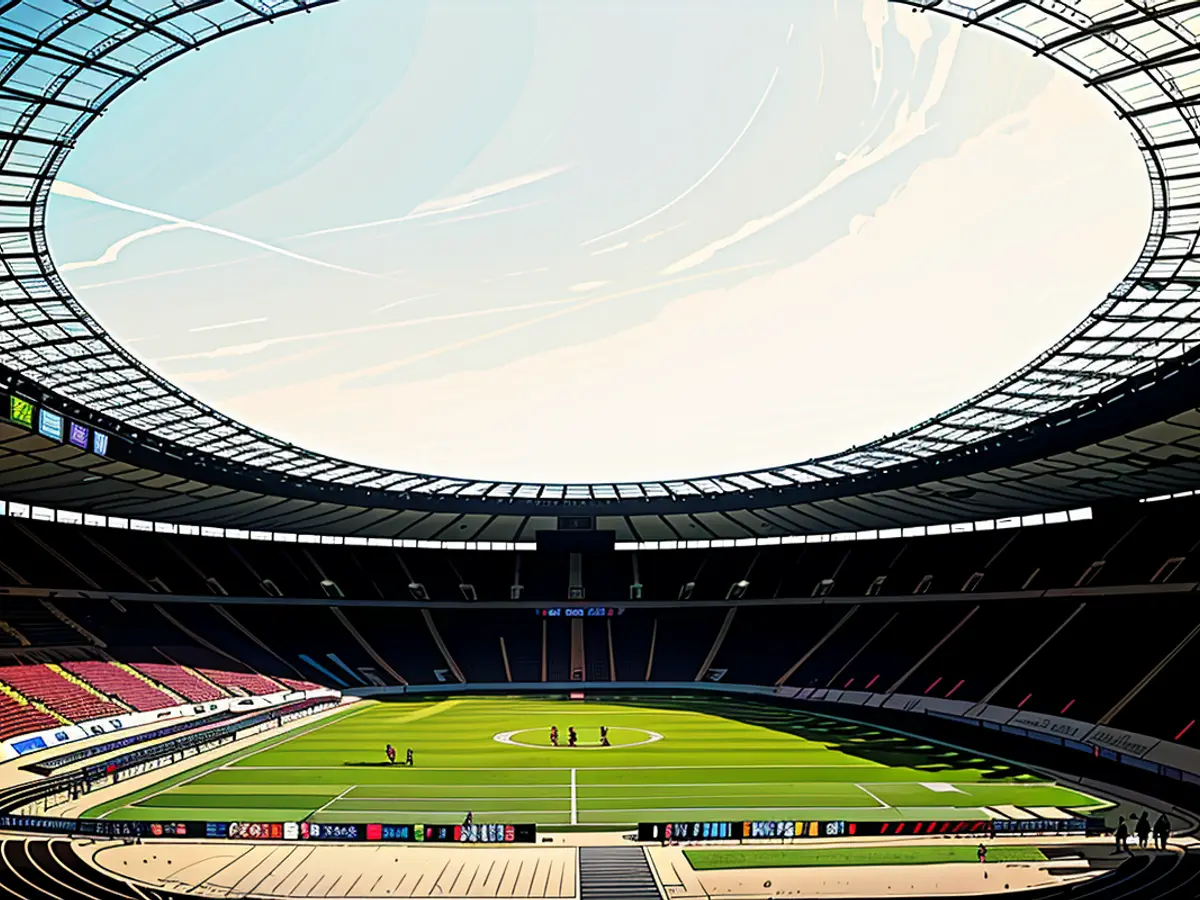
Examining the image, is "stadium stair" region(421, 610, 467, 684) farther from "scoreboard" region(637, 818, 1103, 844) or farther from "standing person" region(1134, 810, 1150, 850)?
"standing person" region(1134, 810, 1150, 850)

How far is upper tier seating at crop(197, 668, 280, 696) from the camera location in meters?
57.9

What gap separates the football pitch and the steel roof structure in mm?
14504

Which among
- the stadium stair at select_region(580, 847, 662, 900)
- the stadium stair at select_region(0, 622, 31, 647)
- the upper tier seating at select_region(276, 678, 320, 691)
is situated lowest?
the stadium stair at select_region(580, 847, 662, 900)

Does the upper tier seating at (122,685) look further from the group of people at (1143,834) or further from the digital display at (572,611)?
the group of people at (1143,834)

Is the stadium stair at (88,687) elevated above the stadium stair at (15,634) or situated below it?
below

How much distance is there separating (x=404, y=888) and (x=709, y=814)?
12.3m

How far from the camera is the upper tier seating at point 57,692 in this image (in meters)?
A: 46.5

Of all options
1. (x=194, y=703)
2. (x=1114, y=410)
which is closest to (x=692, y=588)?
(x=194, y=703)

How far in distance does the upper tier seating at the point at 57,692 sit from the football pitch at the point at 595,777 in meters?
8.49

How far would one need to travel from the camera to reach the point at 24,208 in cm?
2952

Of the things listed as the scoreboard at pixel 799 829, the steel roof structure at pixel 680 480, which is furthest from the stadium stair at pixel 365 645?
the scoreboard at pixel 799 829

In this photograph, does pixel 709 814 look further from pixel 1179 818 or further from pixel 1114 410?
pixel 1114 410

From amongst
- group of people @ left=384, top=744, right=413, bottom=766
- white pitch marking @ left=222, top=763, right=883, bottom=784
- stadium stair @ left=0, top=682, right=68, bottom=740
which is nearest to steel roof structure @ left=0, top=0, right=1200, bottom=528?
stadium stair @ left=0, top=682, right=68, bottom=740

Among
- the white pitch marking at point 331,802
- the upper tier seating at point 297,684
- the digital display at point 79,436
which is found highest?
the digital display at point 79,436
